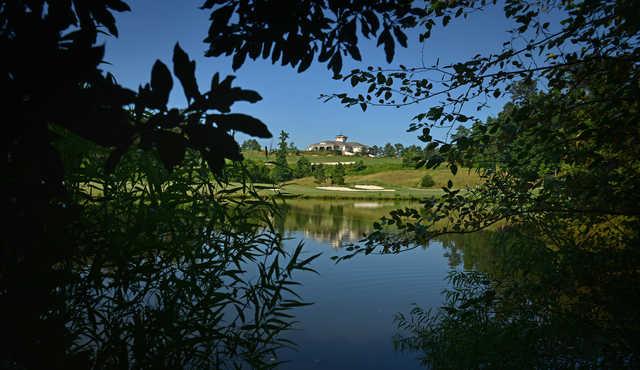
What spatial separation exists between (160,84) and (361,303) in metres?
8.36

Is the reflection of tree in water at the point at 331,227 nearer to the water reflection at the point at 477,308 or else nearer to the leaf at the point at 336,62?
the water reflection at the point at 477,308

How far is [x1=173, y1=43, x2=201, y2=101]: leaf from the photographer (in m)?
1.07

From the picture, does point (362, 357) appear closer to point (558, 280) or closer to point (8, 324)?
point (558, 280)

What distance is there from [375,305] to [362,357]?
7.92ft

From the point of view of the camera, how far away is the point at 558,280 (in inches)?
125

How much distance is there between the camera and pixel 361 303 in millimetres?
8781

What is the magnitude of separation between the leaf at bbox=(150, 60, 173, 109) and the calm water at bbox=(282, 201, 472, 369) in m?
2.29

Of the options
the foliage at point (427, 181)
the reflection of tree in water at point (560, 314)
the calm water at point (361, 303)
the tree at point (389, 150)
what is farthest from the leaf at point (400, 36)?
the tree at point (389, 150)

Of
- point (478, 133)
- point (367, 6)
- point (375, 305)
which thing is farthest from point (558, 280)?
point (375, 305)

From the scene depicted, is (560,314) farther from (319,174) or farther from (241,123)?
(319,174)

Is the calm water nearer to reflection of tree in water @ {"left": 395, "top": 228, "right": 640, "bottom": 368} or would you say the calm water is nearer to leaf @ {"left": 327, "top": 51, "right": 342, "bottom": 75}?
leaf @ {"left": 327, "top": 51, "right": 342, "bottom": 75}

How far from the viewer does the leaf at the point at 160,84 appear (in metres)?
1.05

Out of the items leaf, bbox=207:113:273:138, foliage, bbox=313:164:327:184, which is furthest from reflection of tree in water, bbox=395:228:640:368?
foliage, bbox=313:164:327:184

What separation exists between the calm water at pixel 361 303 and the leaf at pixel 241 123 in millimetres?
2216
